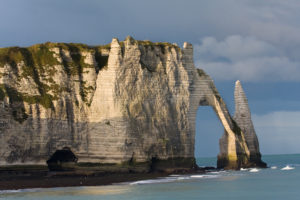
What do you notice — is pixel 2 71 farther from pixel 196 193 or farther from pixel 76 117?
pixel 196 193

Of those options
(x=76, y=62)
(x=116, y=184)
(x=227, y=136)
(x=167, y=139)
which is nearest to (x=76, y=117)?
(x=76, y=62)

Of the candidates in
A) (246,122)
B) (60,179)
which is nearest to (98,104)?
(60,179)

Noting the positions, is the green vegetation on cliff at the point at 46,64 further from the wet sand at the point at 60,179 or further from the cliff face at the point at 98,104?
the wet sand at the point at 60,179

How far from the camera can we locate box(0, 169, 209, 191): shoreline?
45.6m

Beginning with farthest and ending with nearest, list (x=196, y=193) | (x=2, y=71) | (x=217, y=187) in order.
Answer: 1. (x=2, y=71)
2. (x=217, y=187)
3. (x=196, y=193)

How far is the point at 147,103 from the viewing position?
2350 inches

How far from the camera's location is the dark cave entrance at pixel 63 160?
189 ft

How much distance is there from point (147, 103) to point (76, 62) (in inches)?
353

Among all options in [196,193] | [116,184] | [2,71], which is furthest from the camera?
[2,71]

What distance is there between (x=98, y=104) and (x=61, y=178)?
1031cm

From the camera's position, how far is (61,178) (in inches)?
2012

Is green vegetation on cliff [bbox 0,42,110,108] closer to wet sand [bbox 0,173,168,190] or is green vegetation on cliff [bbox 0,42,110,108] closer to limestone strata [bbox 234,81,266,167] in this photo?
wet sand [bbox 0,173,168,190]

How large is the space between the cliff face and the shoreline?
1831 millimetres

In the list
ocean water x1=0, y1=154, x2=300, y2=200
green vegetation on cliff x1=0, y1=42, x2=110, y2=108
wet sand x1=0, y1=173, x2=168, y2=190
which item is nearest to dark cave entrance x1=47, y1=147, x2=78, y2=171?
wet sand x1=0, y1=173, x2=168, y2=190
